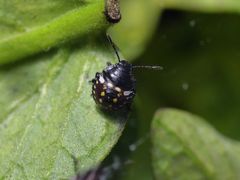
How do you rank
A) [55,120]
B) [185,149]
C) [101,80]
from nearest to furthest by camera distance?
[55,120] → [101,80] → [185,149]

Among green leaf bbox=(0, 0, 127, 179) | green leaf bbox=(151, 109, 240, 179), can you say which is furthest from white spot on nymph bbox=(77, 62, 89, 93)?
green leaf bbox=(151, 109, 240, 179)

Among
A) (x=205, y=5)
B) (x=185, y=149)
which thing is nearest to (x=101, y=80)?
(x=185, y=149)

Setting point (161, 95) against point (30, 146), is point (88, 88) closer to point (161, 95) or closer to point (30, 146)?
point (30, 146)

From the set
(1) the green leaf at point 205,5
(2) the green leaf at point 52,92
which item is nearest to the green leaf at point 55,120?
(2) the green leaf at point 52,92

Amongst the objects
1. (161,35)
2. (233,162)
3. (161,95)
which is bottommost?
(233,162)

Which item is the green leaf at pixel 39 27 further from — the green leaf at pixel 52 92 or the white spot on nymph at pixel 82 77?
the white spot on nymph at pixel 82 77

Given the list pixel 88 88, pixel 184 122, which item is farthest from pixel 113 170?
pixel 88 88

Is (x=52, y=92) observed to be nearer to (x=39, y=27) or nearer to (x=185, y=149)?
(x=39, y=27)
